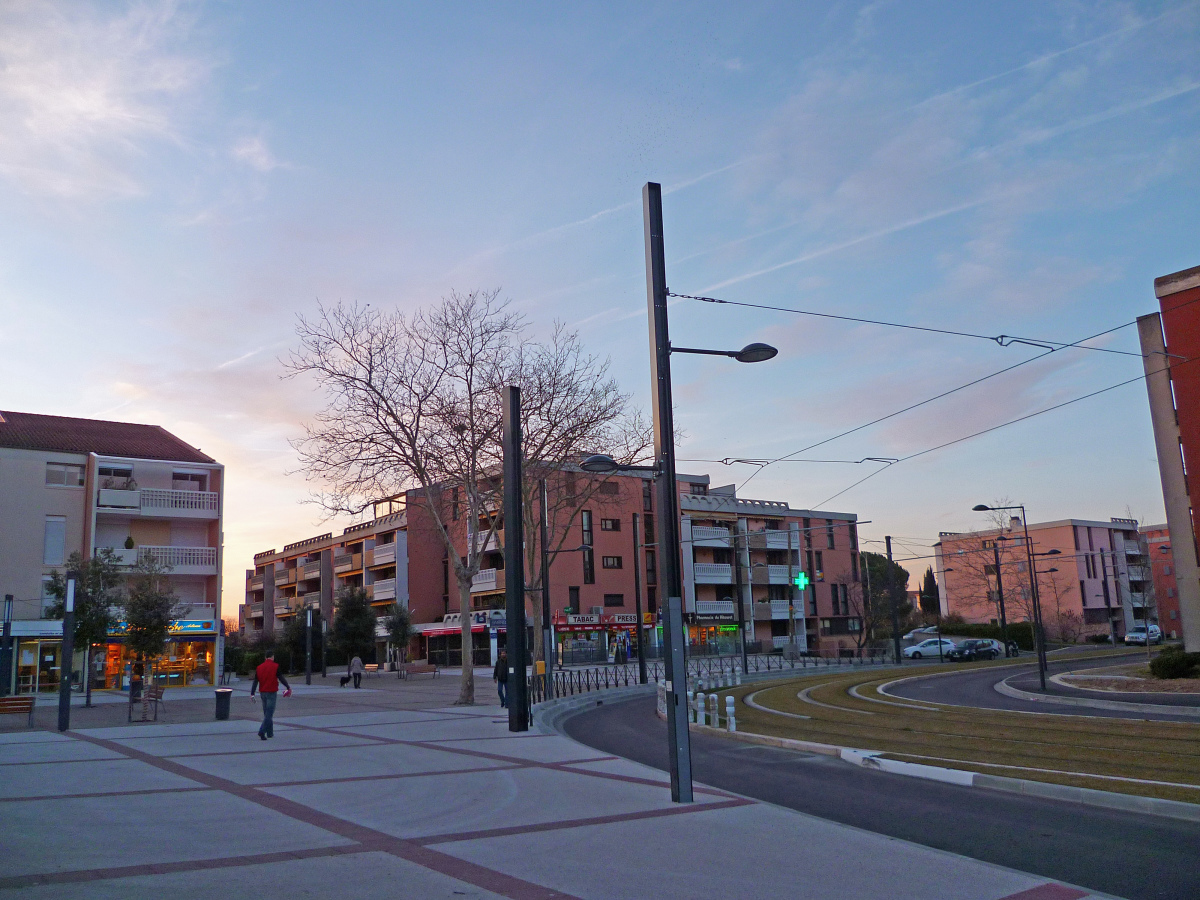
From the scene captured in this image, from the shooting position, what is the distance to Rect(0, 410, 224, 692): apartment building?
42.0 m

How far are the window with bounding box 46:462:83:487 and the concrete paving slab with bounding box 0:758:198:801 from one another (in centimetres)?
3466

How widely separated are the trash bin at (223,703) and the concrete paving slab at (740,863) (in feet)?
57.9

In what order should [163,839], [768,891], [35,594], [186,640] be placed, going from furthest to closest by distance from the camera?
[186,640]
[35,594]
[163,839]
[768,891]

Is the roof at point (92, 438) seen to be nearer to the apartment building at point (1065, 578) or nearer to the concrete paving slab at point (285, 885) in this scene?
the concrete paving slab at point (285, 885)

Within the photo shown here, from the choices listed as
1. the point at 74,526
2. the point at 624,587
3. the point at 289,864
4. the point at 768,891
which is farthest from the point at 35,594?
the point at 768,891

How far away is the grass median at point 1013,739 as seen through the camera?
11.5 meters

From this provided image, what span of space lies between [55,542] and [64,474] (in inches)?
130

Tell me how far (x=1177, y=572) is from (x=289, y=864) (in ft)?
116

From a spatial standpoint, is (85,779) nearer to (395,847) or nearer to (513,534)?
(395,847)

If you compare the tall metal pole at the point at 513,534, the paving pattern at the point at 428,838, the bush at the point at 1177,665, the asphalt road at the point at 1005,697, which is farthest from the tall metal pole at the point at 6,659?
the bush at the point at 1177,665

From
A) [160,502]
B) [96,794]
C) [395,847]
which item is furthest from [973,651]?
[395,847]

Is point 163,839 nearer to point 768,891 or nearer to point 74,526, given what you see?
point 768,891

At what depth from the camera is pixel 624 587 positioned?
224ft

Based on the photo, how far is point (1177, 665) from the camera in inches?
1092
